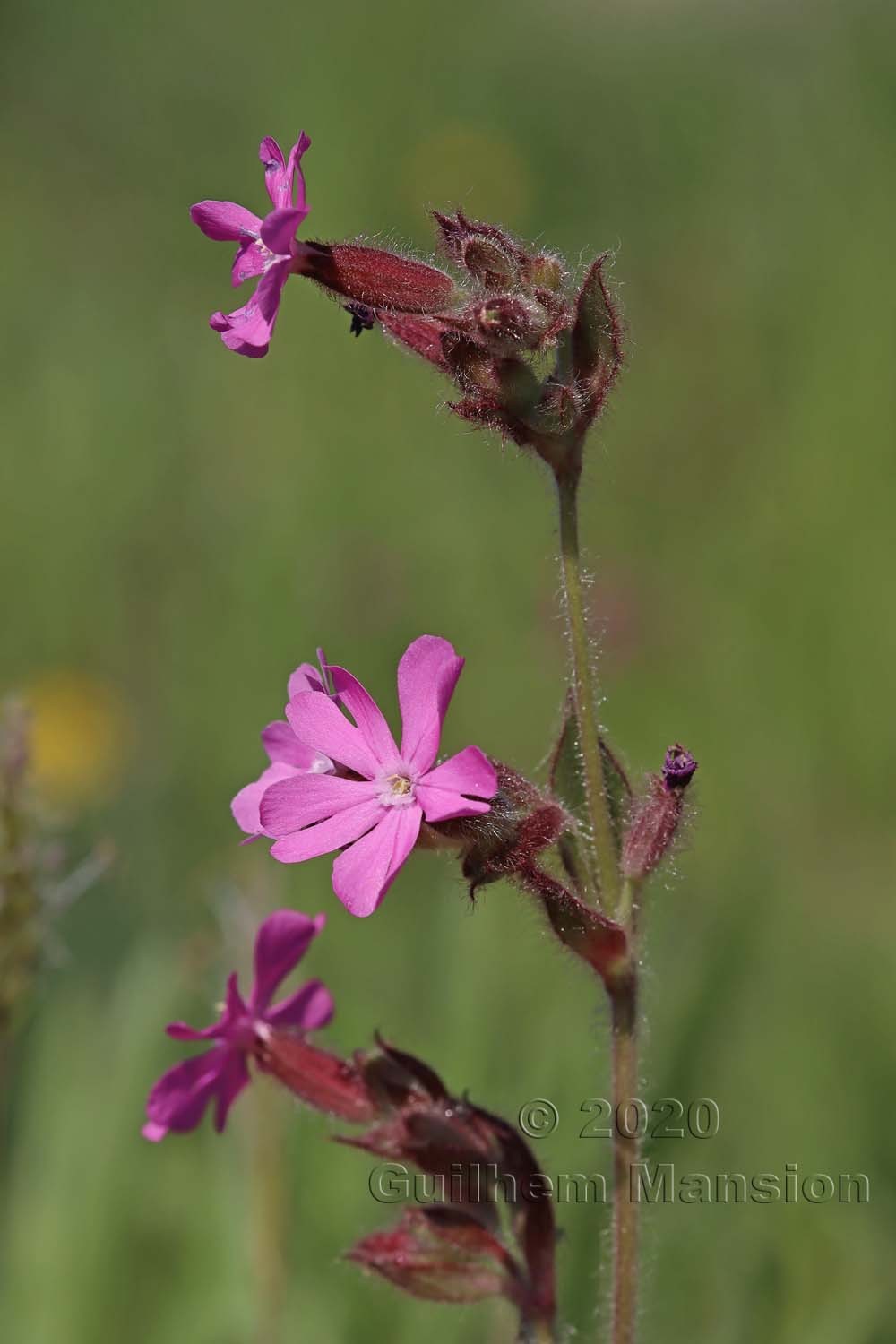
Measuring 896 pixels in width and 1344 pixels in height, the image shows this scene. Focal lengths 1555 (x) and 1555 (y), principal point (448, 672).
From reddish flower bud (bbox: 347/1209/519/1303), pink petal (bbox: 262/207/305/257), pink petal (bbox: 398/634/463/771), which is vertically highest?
pink petal (bbox: 262/207/305/257)

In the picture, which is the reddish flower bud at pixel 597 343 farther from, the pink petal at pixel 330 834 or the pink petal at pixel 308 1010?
the pink petal at pixel 308 1010

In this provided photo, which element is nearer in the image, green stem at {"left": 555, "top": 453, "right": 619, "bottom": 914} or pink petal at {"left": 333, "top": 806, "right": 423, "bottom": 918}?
pink petal at {"left": 333, "top": 806, "right": 423, "bottom": 918}

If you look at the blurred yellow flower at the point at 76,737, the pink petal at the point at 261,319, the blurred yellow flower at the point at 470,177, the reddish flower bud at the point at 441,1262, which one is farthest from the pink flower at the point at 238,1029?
the blurred yellow flower at the point at 470,177

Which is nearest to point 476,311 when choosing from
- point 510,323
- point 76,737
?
point 510,323

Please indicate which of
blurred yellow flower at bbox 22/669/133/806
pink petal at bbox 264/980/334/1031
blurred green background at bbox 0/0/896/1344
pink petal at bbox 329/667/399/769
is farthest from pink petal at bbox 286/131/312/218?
blurred yellow flower at bbox 22/669/133/806

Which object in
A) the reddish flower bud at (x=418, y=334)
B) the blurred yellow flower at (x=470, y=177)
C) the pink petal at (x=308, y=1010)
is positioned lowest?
the pink petal at (x=308, y=1010)

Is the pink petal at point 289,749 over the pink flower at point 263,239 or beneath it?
beneath

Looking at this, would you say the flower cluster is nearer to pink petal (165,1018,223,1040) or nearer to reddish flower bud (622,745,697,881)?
reddish flower bud (622,745,697,881)
